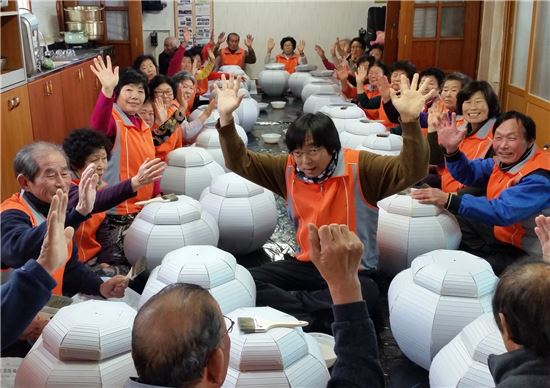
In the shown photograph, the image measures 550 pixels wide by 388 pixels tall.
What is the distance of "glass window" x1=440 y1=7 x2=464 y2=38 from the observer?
6.73m

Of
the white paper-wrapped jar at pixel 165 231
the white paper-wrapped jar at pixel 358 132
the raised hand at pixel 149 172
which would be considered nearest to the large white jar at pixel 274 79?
the white paper-wrapped jar at pixel 358 132

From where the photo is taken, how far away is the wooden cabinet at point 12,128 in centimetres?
376

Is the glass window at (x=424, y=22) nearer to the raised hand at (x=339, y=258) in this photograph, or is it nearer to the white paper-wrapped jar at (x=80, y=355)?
the white paper-wrapped jar at (x=80, y=355)

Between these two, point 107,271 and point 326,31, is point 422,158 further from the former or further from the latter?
point 326,31

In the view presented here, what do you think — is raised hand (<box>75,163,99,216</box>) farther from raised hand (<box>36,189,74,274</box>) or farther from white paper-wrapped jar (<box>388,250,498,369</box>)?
white paper-wrapped jar (<box>388,250,498,369</box>)

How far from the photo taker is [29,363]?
169 centimetres

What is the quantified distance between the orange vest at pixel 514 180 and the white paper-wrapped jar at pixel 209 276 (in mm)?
1211

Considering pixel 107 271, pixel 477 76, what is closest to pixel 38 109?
pixel 107 271

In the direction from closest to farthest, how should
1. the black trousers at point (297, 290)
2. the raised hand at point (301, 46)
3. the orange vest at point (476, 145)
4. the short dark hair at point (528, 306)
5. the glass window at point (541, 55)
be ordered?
the short dark hair at point (528, 306) < the black trousers at point (297, 290) < the orange vest at point (476, 145) < the glass window at point (541, 55) < the raised hand at point (301, 46)

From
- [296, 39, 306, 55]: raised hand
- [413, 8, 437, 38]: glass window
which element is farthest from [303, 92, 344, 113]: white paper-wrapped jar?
[296, 39, 306, 55]: raised hand

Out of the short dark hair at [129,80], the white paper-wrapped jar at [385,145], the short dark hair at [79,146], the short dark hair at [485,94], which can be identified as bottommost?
the white paper-wrapped jar at [385,145]

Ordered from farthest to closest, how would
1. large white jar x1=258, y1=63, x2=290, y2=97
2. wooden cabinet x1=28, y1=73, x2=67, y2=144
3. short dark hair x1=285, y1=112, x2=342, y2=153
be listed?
large white jar x1=258, y1=63, x2=290, y2=97 → wooden cabinet x1=28, y1=73, x2=67, y2=144 → short dark hair x1=285, y1=112, x2=342, y2=153

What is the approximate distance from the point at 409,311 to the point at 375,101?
3531 mm

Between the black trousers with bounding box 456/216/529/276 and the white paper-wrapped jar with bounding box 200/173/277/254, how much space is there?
0.97 meters
